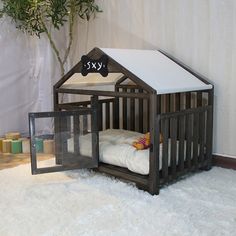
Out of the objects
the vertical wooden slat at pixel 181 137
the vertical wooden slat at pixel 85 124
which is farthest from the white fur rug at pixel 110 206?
the vertical wooden slat at pixel 85 124

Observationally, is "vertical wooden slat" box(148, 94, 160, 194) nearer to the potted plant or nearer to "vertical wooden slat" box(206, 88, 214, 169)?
"vertical wooden slat" box(206, 88, 214, 169)

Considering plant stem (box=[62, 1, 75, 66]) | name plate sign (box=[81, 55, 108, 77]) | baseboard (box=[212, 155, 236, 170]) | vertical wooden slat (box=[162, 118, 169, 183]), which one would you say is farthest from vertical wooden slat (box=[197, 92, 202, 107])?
plant stem (box=[62, 1, 75, 66])

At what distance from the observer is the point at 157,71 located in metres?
2.56

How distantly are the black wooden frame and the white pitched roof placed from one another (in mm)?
61

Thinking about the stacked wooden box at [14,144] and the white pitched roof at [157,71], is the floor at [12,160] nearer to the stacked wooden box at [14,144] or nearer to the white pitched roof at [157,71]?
the stacked wooden box at [14,144]

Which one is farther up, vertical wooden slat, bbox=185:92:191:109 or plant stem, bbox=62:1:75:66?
plant stem, bbox=62:1:75:66

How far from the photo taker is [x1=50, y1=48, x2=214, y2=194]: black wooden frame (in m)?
2.30

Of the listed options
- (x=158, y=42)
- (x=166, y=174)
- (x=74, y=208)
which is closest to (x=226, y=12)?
(x=158, y=42)

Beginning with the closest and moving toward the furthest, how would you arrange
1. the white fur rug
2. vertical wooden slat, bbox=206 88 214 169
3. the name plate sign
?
the white fur rug → the name plate sign → vertical wooden slat, bbox=206 88 214 169

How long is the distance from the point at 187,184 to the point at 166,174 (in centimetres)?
21

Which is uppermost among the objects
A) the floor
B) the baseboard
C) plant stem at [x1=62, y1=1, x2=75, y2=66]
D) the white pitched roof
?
plant stem at [x1=62, y1=1, x2=75, y2=66]

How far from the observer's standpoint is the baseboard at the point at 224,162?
285 centimetres

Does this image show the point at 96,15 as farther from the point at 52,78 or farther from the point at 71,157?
the point at 71,157

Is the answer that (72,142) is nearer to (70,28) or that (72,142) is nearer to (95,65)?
(95,65)
